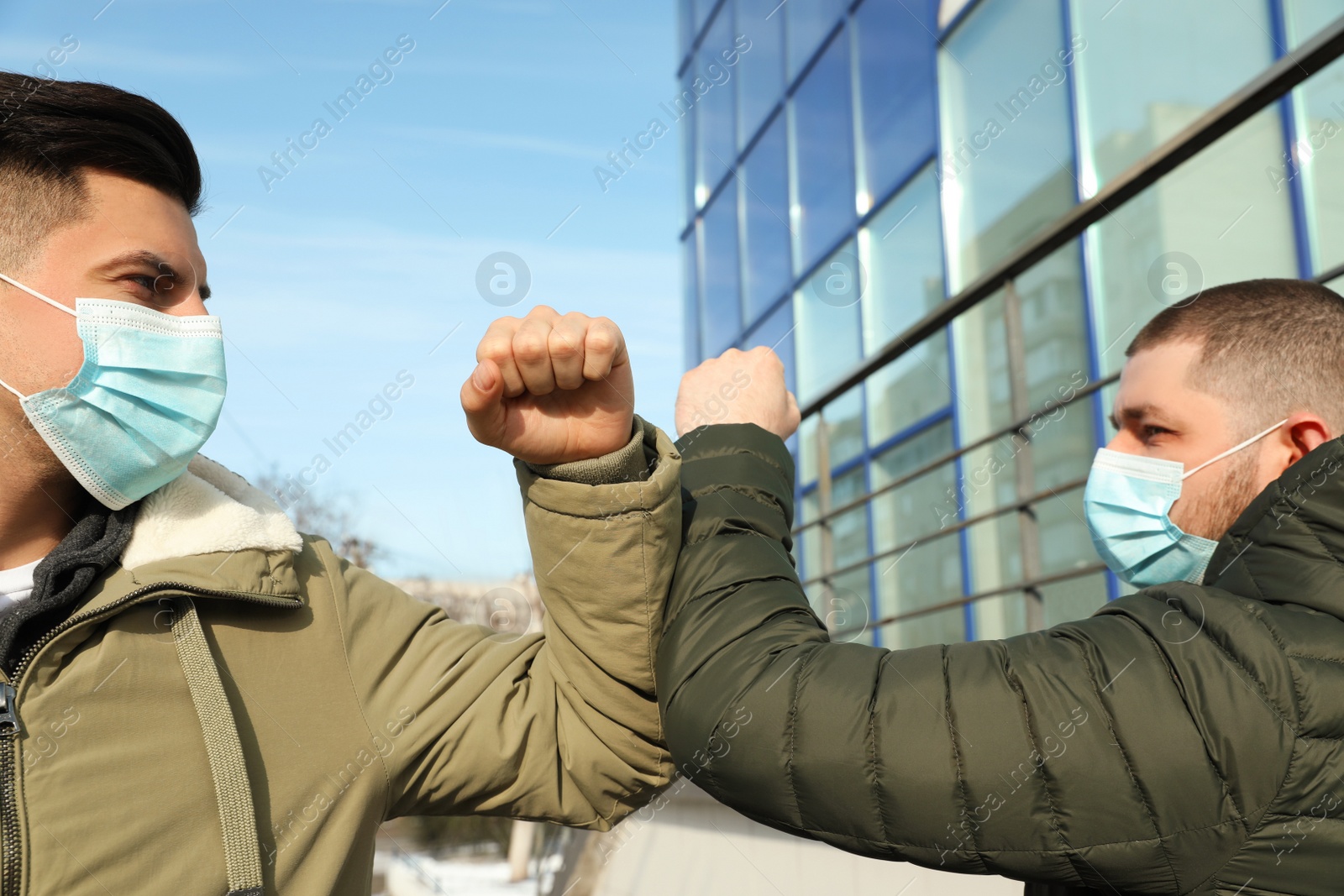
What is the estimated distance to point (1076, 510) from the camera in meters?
6.19

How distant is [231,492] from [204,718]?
420 millimetres

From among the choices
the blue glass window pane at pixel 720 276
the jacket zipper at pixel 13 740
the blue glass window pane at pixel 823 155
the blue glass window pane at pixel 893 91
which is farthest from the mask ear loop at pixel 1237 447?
the blue glass window pane at pixel 720 276

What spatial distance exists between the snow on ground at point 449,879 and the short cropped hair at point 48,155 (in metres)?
4.90

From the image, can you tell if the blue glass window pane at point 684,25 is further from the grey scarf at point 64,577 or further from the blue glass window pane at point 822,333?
the grey scarf at point 64,577

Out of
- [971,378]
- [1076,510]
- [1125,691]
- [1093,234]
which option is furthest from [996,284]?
[971,378]

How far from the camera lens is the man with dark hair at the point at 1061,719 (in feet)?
4.40

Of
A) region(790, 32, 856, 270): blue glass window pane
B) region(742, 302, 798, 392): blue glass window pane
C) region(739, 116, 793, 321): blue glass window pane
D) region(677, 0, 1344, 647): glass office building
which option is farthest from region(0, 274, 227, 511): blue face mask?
region(739, 116, 793, 321): blue glass window pane

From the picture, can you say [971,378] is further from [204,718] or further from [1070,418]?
[204,718]

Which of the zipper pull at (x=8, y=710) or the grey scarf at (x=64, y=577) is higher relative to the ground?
the grey scarf at (x=64, y=577)

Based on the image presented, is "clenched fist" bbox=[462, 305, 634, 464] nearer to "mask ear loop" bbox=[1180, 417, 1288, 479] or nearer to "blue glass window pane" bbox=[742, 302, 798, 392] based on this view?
"mask ear loop" bbox=[1180, 417, 1288, 479]

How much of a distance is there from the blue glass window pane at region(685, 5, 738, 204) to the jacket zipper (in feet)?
41.4

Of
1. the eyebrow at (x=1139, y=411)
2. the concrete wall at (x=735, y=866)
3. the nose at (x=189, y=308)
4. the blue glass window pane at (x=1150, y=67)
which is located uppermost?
the blue glass window pane at (x=1150, y=67)

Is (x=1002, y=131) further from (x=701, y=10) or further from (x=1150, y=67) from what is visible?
(x=701, y=10)

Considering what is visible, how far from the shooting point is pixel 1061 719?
1367 millimetres
